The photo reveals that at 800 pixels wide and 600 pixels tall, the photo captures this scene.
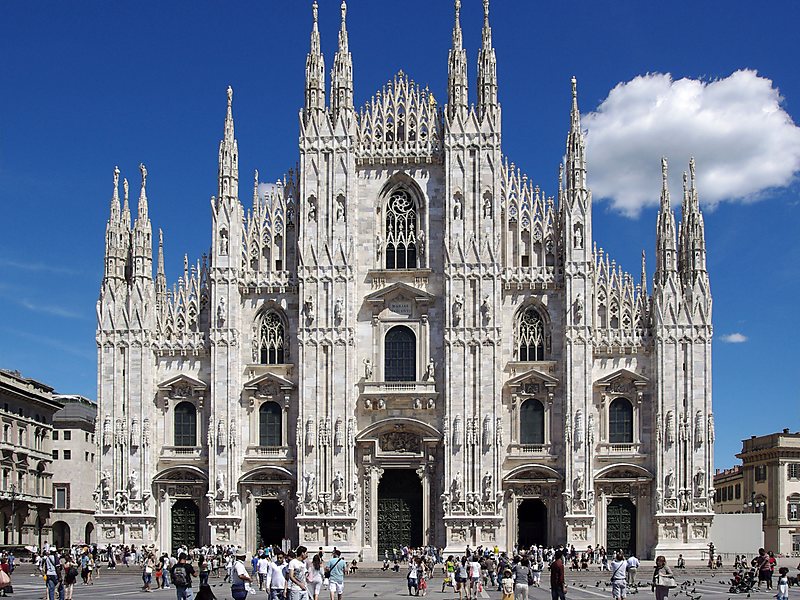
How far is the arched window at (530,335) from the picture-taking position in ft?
206

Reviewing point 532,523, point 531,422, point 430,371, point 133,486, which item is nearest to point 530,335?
point 531,422

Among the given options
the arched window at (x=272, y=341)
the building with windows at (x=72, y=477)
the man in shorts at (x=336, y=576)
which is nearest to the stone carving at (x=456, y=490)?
the arched window at (x=272, y=341)

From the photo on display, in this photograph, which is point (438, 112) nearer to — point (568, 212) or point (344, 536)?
point (568, 212)

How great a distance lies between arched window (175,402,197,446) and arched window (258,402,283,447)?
10.8 feet

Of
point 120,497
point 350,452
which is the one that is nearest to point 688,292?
point 350,452

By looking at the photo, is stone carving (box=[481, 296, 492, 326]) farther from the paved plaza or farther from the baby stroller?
the baby stroller

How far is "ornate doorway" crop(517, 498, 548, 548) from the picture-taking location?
61.6m

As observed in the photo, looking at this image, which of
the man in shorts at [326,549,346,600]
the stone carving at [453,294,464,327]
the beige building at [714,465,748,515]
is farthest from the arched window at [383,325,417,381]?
the beige building at [714,465,748,515]

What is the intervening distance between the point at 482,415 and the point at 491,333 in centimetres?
396

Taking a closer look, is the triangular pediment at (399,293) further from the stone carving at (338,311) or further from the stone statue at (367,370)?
the stone statue at (367,370)

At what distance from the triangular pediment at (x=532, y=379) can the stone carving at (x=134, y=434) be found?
60.1 feet

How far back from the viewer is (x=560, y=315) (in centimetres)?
6247

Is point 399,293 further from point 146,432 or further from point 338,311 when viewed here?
Result: point 146,432

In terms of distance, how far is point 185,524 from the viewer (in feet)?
207
